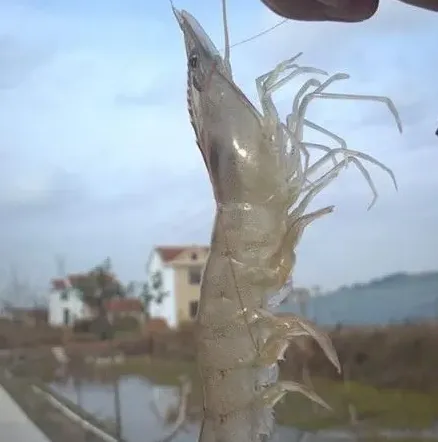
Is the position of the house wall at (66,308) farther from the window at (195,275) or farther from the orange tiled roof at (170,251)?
the window at (195,275)

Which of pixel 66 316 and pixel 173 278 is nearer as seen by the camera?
pixel 173 278

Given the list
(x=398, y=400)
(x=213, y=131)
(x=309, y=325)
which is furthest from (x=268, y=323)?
(x=398, y=400)

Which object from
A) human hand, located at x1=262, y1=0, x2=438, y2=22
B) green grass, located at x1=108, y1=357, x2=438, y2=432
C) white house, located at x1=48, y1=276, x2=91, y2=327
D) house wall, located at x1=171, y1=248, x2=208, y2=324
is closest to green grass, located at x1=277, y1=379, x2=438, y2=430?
green grass, located at x1=108, y1=357, x2=438, y2=432

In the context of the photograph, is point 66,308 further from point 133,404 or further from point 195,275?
point 195,275

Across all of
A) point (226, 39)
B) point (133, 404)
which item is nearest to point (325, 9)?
point (226, 39)

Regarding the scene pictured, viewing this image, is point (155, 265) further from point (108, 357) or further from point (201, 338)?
point (201, 338)

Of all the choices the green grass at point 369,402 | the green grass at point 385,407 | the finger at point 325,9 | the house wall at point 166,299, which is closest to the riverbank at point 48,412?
the green grass at point 369,402
